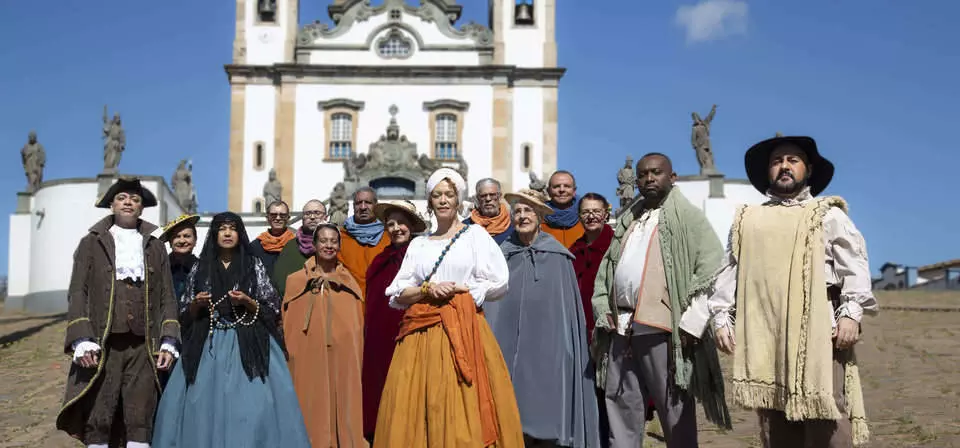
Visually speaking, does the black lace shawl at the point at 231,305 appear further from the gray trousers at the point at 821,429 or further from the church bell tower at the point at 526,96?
the church bell tower at the point at 526,96

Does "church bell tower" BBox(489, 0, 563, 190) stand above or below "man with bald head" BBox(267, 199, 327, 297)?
above

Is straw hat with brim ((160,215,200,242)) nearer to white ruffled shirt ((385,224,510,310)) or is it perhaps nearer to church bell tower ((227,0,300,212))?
white ruffled shirt ((385,224,510,310))

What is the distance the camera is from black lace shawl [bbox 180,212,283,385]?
6184mm

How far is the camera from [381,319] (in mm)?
6988

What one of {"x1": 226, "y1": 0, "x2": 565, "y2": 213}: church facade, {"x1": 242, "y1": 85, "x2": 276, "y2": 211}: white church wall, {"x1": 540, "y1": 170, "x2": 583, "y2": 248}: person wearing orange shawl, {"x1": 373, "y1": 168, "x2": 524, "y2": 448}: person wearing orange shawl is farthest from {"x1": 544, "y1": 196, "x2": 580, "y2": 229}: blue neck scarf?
{"x1": 242, "y1": 85, "x2": 276, "y2": 211}: white church wall

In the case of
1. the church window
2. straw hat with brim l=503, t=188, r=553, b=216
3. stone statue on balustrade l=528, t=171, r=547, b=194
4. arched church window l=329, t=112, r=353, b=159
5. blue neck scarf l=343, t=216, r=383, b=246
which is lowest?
blue neck scarf l=343, t=216, r=383, b=246

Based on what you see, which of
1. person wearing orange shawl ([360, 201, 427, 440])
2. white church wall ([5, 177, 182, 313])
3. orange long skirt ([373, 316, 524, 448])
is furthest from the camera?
white church wall ([5, 177, 182, 313])

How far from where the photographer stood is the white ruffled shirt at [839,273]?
4742mm

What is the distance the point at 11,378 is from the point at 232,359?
6.85 metres

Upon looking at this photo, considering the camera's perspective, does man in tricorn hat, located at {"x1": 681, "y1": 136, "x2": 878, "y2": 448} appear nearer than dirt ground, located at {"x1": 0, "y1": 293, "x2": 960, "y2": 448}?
Yes

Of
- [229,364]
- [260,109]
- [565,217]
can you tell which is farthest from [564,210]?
[260,109]

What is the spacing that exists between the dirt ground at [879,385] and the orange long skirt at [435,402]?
8.49ft

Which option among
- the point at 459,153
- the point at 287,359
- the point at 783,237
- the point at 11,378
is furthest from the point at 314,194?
the point at 783,237

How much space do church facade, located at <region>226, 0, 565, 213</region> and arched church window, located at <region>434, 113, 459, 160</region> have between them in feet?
0.11
